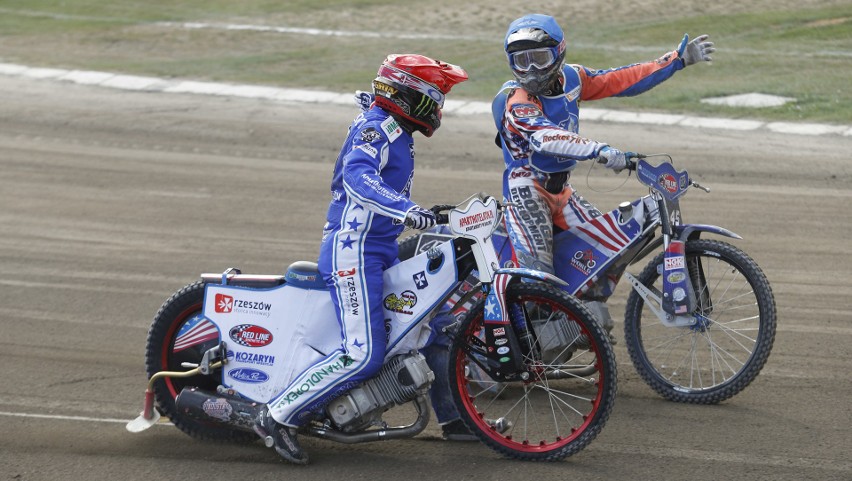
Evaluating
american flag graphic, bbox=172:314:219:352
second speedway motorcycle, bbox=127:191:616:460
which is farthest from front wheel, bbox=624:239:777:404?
american flag graphic, bbox=172:314:219:352

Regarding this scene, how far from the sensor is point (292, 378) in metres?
6.08

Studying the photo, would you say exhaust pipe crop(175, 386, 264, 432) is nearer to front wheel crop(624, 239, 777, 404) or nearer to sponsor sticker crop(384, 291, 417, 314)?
sponsor sticker crop(384, 291, 417, 314)

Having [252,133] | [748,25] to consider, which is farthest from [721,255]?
[748,25]

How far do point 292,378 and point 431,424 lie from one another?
2.99ft

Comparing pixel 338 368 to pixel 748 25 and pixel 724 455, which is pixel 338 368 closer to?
pixel 724 455

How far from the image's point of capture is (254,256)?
32.7 feet

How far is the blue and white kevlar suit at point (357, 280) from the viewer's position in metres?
5.82

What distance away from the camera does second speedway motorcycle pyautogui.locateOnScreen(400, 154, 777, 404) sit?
6.48 meters

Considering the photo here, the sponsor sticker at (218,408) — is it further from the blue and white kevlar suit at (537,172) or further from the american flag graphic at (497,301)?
the blue and white kevlar suit at (537,172)

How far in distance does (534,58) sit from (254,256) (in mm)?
4073

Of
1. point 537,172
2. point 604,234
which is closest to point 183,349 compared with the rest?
point 537,172

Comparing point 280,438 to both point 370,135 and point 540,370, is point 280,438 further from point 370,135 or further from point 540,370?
point 370,135

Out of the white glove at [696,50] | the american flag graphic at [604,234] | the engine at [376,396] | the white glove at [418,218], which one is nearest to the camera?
the white glove at [418,218]

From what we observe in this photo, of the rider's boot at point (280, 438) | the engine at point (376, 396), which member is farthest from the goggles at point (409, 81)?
the rider's boot at point (280, 438)
